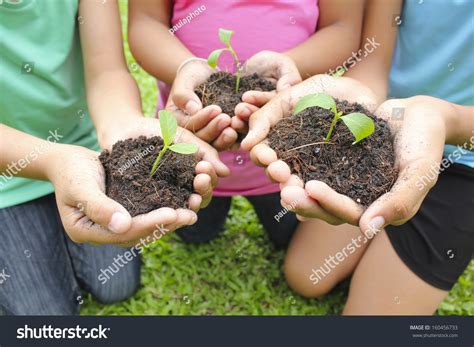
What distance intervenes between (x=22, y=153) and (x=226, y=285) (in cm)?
97

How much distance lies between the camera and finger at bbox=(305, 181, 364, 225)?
1.15 meters

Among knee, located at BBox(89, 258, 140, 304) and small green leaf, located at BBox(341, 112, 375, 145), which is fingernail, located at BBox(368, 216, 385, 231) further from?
knee, located at BBox(89, 258, 140, 304)

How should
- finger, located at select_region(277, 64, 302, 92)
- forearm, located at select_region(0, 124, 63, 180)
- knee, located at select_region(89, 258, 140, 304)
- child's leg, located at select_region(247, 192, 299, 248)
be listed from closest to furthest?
forearm, located at select_region(0, 124, 63, 180), finger, located at select_region(277, 64, 302, 92), knee, located at select_region(89, 258, 140, 304), child's leg, located at select_region(247, 192, 299, 248)

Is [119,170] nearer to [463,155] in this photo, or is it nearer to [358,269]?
[358,269]

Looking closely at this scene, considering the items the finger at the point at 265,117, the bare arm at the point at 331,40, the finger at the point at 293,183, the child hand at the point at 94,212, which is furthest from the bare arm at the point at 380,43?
the child hand at the point at 94,212

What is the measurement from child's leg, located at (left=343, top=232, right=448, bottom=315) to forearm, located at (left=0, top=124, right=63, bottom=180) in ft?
3.81

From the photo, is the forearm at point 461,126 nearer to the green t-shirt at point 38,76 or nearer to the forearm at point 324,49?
the forearm at point 324,49

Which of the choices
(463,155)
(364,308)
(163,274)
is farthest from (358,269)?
(163,274)

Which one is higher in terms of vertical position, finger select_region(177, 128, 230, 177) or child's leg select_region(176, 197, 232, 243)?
finger select_region(177, 128, 230, 177)

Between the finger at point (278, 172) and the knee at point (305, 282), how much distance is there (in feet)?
2.57

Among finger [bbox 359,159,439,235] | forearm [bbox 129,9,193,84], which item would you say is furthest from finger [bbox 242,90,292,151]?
forearm [bbox 129,9,193,84]

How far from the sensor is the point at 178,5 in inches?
71.5

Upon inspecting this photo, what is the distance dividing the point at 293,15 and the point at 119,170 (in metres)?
0.89

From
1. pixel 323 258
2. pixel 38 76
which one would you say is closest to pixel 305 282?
pixel 323 258
